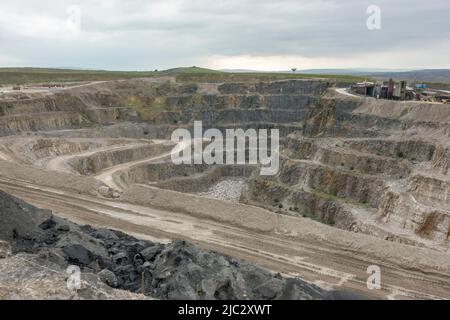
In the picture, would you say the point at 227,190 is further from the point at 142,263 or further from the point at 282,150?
the point at 142,263

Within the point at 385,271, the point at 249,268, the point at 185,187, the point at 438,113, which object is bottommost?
the point at 185,187

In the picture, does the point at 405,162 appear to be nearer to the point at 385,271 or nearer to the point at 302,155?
the point at 302,155
